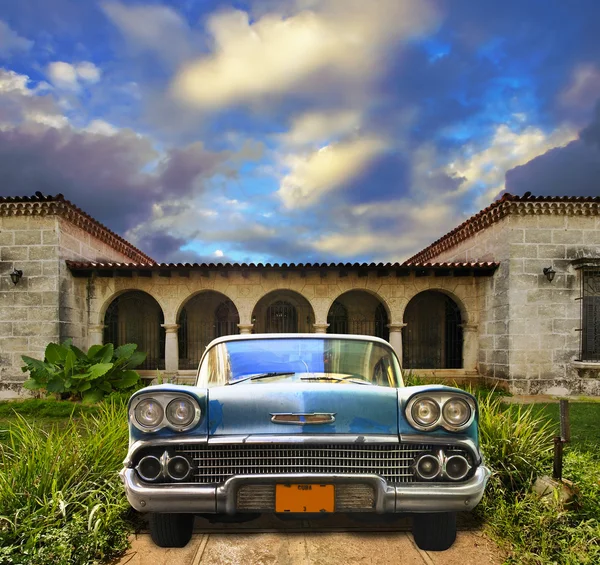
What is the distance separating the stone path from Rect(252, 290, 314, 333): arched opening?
11217 millimetres

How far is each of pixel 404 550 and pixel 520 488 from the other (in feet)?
4.55

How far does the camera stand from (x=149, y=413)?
8.04 ft

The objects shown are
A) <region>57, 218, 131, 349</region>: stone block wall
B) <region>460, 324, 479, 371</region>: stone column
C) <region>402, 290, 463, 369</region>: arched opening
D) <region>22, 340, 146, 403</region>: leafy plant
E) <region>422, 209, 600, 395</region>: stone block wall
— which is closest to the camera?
<region>22, 340, 146, 403</region>: leafy plant

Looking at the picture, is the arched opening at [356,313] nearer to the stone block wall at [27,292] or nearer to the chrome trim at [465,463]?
the stone block wall at [27,292]

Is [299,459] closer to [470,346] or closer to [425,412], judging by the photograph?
[425,412]

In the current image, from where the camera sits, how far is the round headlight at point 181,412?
7.95 ft

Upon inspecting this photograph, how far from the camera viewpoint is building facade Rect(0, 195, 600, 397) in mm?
9867

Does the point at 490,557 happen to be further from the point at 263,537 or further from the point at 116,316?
the point at 116,316

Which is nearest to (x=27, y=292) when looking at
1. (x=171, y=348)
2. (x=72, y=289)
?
(x=72, y=289)

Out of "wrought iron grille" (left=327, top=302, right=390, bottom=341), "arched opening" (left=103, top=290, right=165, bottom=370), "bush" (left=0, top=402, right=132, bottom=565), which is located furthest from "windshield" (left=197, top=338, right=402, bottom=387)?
"arched opening" (left=103, top=290, right=165, bottom=370)

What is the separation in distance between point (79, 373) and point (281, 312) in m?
6.57

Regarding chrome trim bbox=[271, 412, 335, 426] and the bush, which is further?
the bush

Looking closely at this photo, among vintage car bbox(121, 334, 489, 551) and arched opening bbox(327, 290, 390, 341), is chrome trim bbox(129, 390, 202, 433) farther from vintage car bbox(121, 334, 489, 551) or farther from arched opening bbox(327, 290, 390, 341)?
arched opening bbox(327, 290, 390, 341)

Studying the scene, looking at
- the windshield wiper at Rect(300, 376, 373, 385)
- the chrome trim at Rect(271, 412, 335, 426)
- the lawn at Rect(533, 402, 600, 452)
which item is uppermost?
the windshield wiper at Rect(300, 376, 373, 385)
